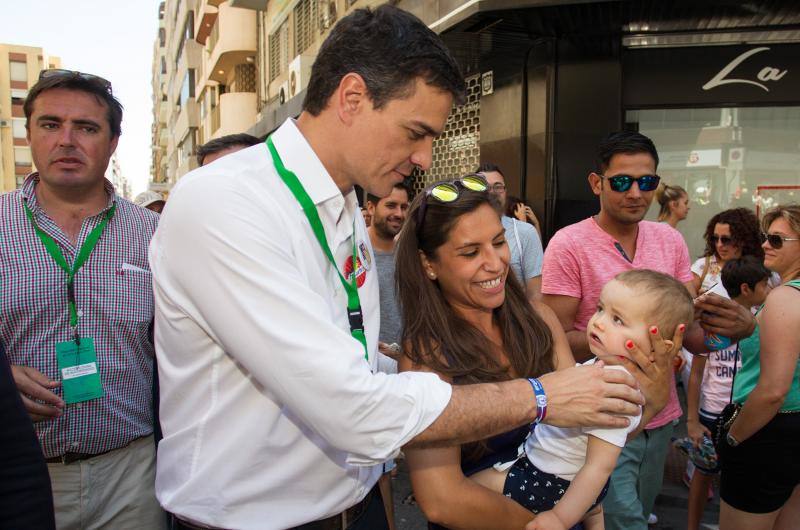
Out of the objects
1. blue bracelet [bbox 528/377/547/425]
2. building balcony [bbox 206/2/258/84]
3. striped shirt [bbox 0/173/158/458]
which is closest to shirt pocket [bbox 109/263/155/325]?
striped shirt [bbox 0/173/158/458]

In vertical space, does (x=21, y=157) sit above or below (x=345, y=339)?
above

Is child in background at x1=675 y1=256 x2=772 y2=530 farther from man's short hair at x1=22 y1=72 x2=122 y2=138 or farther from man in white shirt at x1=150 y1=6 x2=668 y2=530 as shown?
man's short hair at x1=22 y1=72 x2=122 y2=138

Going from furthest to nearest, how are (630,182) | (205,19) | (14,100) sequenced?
1. (14,100)
2. (205,19)
3. (630,182)

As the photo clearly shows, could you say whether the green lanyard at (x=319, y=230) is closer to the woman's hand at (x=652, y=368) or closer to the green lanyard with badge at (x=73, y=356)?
the woman's hand at (x=652, y=368)

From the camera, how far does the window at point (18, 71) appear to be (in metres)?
71.3

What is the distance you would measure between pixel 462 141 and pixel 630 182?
6.64 m

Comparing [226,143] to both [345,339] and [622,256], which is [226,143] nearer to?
[622,256]

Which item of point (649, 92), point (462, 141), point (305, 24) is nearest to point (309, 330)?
point (649, 92)

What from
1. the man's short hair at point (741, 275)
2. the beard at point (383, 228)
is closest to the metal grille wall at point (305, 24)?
the beard at point (383, 228)

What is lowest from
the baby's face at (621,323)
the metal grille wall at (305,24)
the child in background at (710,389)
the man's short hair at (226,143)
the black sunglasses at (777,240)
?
the child in background at (710,389)

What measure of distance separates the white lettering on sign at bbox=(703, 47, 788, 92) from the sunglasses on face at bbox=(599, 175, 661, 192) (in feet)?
17.6

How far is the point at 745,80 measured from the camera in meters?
7.73

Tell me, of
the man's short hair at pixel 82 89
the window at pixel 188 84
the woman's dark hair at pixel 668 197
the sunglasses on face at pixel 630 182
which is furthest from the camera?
the window at pixel 188 84

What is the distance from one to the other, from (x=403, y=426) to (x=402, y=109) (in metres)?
0.93
